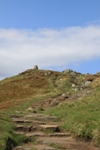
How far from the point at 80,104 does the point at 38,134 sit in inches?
546

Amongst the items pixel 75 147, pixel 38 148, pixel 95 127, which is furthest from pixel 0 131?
pixel 95 127

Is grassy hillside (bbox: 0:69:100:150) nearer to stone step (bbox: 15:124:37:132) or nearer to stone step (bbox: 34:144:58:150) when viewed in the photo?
stone step (bbox: 15:124:37:132)

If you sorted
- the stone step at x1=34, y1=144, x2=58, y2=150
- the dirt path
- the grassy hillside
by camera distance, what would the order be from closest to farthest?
the stone step at x1=34, y1=144, x2=58, y2=150, the dirt path, the grassy hillside

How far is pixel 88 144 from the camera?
1555 cm

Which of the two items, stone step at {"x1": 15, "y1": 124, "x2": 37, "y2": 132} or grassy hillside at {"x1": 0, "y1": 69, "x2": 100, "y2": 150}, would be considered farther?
stone step at {"x1": 15, "y1": 124, "x2": 37, "y2": 132}

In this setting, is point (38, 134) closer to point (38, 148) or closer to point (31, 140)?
point (31, 140)

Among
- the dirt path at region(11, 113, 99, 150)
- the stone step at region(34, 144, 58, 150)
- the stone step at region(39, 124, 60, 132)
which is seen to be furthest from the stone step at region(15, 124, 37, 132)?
the stone step at region(34, 144, 58, 150)

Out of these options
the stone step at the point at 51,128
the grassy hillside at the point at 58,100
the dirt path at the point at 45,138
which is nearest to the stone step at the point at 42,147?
the dirt path at the point at 45,138

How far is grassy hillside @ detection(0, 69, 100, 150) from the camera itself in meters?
16.4

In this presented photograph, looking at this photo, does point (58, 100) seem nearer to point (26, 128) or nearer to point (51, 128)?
point (51, 128)

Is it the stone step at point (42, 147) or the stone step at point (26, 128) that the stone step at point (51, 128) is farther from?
the stone step at point (42, 147)

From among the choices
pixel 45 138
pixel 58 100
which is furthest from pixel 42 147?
pixel 58 100

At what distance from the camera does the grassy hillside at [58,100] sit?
16.4 meters

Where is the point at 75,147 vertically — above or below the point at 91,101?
below
